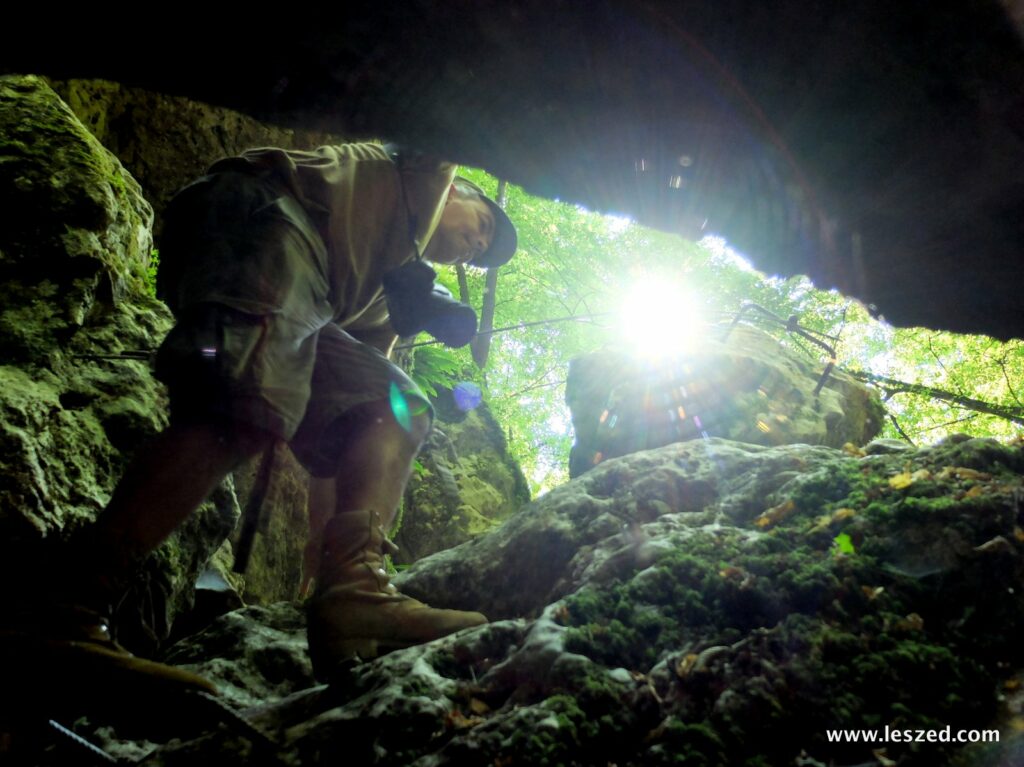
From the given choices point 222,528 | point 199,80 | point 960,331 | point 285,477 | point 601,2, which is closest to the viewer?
point 601,2

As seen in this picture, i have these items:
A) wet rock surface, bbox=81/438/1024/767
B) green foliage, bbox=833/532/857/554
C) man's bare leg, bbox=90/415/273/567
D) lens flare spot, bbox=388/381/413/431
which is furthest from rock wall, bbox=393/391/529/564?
→ green foliage, bbox=833/532/857/554

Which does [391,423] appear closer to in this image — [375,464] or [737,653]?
[375,464]

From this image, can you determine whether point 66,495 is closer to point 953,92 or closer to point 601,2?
point 601,2

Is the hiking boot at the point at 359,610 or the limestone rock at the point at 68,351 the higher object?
the limestone rock at the point at 68,351

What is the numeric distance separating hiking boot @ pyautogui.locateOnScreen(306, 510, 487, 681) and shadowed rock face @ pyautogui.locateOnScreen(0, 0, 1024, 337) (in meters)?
1.52

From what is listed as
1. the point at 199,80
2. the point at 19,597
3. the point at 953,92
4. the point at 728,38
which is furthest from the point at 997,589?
the point at 19,597

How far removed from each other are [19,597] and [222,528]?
1.50 metres

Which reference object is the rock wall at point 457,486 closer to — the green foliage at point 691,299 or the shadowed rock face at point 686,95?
the green foliage at point 691,299

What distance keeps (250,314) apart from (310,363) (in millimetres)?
314

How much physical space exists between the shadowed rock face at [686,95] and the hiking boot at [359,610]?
1.52 meters

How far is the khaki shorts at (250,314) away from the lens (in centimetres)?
207

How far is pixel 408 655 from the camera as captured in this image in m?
1.98

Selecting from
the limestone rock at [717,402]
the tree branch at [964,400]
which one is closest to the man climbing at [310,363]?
the limestone rock at [717,402]

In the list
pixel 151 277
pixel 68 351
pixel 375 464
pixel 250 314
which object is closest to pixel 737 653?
pixel 375 464
